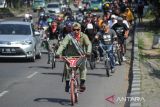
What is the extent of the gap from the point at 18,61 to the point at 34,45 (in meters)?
Result: 0.91

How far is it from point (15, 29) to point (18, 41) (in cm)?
121

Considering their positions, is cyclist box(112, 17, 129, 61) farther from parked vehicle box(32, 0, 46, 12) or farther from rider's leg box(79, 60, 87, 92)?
parked vehicle box(32, 0, 46, 12)

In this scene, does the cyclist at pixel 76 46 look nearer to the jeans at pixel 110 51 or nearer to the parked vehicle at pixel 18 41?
the jeans at pixel 110 51

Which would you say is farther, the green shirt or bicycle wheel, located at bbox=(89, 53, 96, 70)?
bicycle wheel, located at bbox=(89, 53, 96, 70)

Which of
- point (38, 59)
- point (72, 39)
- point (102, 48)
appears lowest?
point (38, 59)

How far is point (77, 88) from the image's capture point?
42.4 feet

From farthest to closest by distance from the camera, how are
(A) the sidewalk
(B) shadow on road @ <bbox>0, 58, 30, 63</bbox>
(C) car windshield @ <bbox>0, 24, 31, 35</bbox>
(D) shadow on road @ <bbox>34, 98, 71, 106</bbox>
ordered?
(C) car windshield @ <bbox>0, 24, 31, 35</bbox> < (B) shadow on road @ <bbox>0, 58, 30, 63</bbox> < (D) shadow on road @ <bbox>34, 98, 71, 106</bbox> < (A) the sidewalk

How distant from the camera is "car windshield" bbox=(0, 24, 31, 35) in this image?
79.2 feet

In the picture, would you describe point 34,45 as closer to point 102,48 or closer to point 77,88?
point 102,48

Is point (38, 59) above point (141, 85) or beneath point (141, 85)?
beneath

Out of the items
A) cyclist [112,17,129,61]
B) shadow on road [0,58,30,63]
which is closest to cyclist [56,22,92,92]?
cyclist [112,17,129,61]

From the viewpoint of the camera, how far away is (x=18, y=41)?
2316 centimetres

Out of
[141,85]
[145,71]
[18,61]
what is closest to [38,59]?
[18,61]

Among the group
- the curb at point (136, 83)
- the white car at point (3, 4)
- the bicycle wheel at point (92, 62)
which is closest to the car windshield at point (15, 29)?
the bicycle wheel at point (92, 62)
